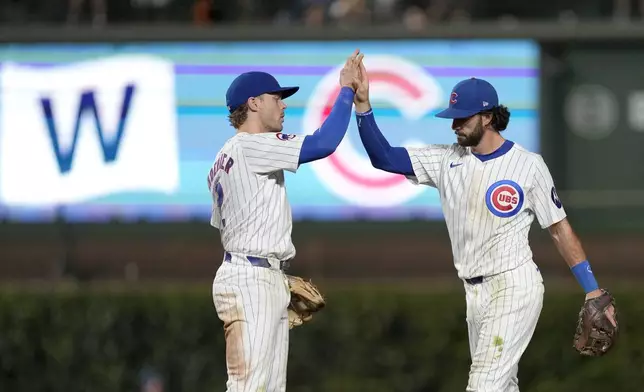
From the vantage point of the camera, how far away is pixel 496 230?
7355 mm

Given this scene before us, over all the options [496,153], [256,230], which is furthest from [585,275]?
[256,230]

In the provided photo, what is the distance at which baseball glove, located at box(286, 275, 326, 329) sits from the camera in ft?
24.6

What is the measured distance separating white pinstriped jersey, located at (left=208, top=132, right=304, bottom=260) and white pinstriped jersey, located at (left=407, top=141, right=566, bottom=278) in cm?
94

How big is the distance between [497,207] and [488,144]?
1.24 ft

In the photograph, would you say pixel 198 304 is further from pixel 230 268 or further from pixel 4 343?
pixel 230 268

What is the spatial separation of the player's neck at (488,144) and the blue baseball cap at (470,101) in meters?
0.16

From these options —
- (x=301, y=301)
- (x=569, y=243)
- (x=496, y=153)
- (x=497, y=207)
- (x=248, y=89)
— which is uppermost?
(x=248, y=89)

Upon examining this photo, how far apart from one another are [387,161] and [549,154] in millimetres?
7297

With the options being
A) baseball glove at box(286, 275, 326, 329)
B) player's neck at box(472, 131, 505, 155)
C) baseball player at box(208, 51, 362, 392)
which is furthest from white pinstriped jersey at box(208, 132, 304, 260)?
player's neck at box(472, 131, 505, 155)

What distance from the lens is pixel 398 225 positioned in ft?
47.8

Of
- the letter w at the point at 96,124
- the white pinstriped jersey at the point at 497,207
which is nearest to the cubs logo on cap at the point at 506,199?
the white pinstriped jersey at the point at 497,207

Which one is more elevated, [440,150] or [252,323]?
[440,150]

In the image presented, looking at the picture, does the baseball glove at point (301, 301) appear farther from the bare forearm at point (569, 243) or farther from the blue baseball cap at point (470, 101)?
the bare forearm at point (569, 243)

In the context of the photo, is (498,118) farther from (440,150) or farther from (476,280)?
(476,280)
